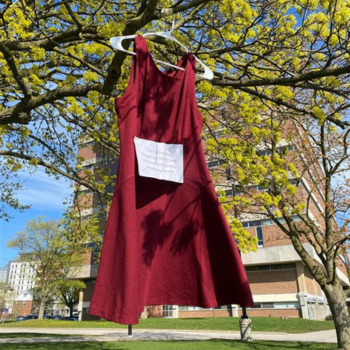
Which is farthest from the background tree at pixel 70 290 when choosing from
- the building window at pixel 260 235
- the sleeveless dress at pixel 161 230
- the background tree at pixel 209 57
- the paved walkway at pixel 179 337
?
the sleeveless dress at pixel 161 230

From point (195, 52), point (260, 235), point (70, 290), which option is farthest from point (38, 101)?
point (70, 290)

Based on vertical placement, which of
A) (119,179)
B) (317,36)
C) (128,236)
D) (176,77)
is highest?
(317,36)

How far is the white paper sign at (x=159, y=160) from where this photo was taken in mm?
2396

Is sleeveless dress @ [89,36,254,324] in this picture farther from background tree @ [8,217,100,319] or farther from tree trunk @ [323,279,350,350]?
background tree @ [8,217,100,319]

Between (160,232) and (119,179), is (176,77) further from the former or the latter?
(160,232)

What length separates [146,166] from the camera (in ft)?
7.84

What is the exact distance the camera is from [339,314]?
8570mm

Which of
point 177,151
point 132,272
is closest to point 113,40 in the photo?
point 177,151

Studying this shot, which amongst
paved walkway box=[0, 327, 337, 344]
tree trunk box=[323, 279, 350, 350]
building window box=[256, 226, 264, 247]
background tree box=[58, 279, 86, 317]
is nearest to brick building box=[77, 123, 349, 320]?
building window box=[256, 226, 264, 247]

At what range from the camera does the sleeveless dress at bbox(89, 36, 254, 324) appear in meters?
2.13

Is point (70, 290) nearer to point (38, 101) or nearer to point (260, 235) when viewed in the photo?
point (260, 235)

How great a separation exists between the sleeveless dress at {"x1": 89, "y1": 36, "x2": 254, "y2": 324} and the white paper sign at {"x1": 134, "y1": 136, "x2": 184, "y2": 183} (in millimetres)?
57

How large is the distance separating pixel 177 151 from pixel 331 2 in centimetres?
396

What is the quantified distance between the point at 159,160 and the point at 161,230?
0.53 metres
